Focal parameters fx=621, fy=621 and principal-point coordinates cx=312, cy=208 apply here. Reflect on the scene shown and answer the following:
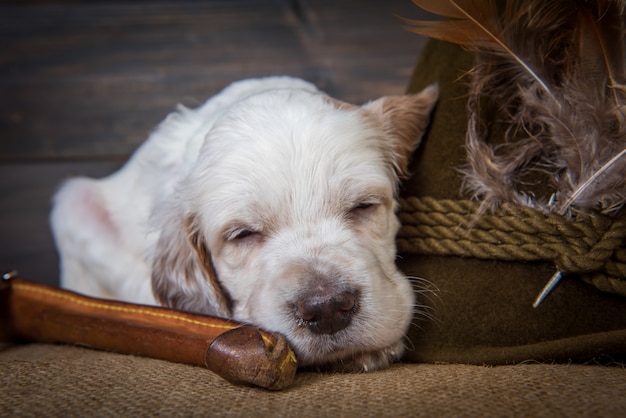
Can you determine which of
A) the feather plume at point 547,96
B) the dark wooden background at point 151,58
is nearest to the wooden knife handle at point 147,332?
the feather plume at point 547,96

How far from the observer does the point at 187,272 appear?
2.05m

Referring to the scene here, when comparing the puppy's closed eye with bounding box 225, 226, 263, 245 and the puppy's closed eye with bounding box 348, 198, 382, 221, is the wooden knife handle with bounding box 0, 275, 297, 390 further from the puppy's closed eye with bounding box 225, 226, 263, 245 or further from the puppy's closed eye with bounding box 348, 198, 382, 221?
the puppy's closed eye with bounding box 348, 198, 382, 221

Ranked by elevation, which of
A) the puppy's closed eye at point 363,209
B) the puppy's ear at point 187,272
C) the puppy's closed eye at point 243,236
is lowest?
the puppy's ear at point 187,272

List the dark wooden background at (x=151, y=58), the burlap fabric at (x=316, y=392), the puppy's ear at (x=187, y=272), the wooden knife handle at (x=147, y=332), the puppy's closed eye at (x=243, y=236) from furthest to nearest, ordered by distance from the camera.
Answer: the dark wooden background at (x=151, y=58) < the puppy's ear at (x=187, y=272) < the puppy's closed eye at (x=243, y=236) < the wooden knife handle at (x=147, y=332) < the burlap fabric at (x=316, y=392)

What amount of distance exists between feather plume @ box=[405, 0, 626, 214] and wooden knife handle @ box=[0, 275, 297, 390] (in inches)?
30.0

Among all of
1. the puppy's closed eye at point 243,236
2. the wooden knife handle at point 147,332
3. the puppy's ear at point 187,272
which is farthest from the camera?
the puppy's ear at point 187,272

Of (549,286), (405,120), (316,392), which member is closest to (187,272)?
(316,392)

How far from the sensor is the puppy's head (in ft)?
5.35

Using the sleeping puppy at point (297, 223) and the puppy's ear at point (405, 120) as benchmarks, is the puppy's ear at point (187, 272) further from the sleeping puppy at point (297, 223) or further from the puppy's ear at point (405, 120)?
the puppy's ear at point (405, 120)

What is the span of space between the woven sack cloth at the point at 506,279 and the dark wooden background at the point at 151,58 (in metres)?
1.50

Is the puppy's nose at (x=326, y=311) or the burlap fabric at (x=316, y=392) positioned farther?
the puppy's nose at (x=326, y=311)

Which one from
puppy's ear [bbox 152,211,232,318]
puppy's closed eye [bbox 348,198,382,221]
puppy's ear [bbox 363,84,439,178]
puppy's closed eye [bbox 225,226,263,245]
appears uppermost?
puppy's ear [bbox 363,84,439,178]

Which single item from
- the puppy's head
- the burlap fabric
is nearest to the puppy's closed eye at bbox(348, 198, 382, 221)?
the puppy's head

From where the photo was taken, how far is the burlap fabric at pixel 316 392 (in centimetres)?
128
